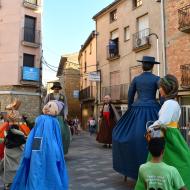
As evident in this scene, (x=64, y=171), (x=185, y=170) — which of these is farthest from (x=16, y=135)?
(x=185, y=170)

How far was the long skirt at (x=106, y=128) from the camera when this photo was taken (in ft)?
A: 43.9

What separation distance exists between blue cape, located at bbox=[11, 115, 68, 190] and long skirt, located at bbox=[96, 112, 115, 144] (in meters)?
8.08

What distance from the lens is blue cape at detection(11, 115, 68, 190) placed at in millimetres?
5098

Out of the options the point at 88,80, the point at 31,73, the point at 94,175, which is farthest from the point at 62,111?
the point at 88,80

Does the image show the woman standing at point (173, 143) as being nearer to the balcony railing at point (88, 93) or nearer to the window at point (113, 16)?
the window at point (113, 16)

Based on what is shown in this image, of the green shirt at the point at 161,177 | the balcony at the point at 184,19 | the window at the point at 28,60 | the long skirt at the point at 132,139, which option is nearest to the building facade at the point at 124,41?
the balcony at the point at 184,19

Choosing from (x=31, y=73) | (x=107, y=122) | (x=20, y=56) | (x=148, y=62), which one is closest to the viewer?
(x=148, y=62)

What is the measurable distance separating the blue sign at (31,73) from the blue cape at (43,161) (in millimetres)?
25333

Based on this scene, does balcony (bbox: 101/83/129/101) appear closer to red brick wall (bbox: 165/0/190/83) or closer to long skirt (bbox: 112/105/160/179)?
red brick wall (bbox: 165/0/190/83)

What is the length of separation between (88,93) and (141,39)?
11887 millimetres

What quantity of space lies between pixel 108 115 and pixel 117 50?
1530 centimetres

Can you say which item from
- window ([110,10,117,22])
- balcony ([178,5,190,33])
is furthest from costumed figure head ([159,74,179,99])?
window ([110,10,117,22])

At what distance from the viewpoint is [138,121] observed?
19.3ft

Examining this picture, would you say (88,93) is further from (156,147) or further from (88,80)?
(156,147)
